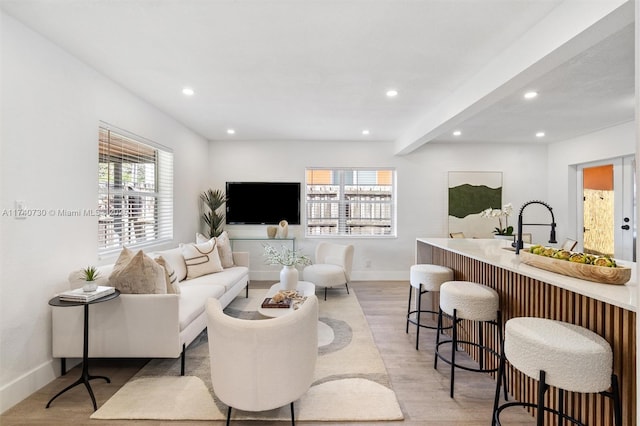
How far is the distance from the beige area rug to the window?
284cm

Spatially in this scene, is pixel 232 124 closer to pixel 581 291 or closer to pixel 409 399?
pixel 409 399

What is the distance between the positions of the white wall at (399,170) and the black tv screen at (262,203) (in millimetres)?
145

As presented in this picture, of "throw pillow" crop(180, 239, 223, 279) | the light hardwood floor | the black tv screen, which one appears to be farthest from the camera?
the black tv screen

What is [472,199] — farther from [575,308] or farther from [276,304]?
[276,304]

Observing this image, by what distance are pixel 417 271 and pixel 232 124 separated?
→ 3.20 metres

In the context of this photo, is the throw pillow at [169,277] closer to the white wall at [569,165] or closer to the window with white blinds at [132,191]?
the window with white blinds at [132,191]

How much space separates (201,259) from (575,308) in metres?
3.51

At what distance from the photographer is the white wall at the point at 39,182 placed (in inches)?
77.3

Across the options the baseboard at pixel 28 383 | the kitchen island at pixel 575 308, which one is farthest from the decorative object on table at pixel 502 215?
the baseboard at pixel 28 383

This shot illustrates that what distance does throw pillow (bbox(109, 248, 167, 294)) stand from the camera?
2287mm

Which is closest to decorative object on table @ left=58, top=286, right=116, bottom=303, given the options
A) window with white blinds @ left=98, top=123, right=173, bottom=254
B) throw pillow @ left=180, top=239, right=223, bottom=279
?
window with white blinds @ left=98, top=123, right=173, bottom=254

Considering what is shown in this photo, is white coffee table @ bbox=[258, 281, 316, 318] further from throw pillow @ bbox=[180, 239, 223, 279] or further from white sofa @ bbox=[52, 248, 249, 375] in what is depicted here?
throw pillow @ bbox=[180, 239, 223, 279]

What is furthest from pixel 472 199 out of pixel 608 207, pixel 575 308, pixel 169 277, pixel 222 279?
pixel 169 277

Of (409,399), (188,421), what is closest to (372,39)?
(409,399)
